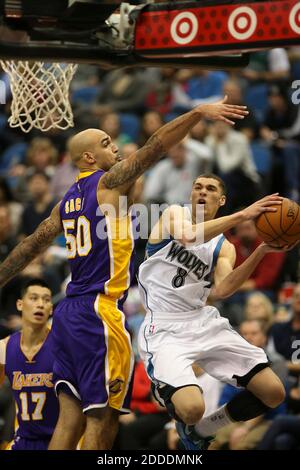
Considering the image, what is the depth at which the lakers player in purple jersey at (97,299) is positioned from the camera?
7641mm

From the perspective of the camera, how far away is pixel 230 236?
497 inches

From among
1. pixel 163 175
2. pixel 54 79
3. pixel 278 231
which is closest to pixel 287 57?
pixel 163 175

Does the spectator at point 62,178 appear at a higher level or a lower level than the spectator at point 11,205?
higher

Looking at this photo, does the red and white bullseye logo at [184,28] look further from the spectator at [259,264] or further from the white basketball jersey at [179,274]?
the spectator at [259,264]

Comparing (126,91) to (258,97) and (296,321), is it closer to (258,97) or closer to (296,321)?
(258,97)

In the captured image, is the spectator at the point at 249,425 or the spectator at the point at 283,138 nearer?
the spectator at the point at 249,425

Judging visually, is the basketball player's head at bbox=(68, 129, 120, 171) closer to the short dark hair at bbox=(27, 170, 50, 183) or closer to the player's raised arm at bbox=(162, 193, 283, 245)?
the player's raised arm at bbox=(162, 193, 283, 245)

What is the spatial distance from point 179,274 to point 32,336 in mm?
1327

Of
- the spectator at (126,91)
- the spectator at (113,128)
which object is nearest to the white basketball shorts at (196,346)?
the spectator at (113,128)

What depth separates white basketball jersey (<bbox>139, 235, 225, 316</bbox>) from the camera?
8.37m

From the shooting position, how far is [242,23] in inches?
298

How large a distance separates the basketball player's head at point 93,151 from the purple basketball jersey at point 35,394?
142 cm

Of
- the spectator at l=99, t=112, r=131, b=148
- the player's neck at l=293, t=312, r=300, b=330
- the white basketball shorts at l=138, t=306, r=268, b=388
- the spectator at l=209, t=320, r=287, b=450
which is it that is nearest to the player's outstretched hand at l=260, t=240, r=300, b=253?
the white basketball shorts at l=138, t=306, r=268, b=388

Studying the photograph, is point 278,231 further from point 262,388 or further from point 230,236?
point 230,236
